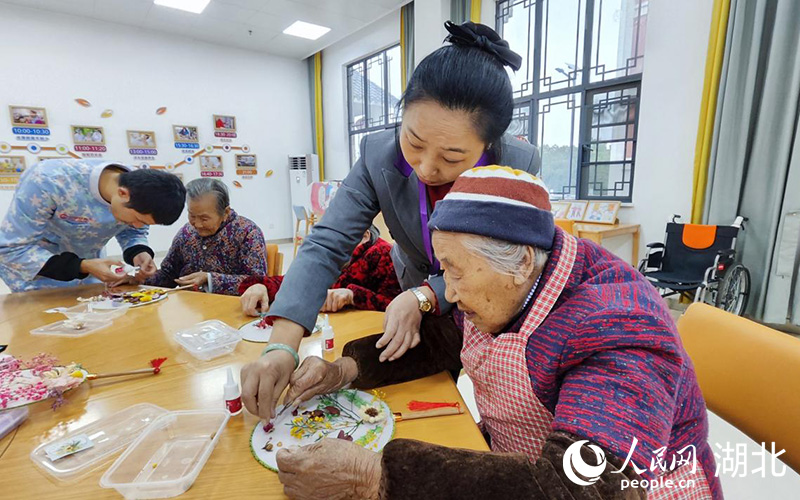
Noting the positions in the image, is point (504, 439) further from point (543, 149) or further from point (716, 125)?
point (543, 149)

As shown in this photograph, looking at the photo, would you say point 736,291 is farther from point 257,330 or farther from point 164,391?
point 164,391

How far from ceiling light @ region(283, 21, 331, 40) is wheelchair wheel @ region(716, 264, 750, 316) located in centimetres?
608

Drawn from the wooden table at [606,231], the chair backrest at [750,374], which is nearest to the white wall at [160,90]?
the wooden table at [606,231]

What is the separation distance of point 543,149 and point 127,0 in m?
5.57

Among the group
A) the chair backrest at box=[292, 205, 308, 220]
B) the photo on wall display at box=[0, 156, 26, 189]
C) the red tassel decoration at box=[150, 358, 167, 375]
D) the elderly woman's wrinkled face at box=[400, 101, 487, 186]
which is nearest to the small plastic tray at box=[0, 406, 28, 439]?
the red tassel decoration at box=[150, 358, 167, 375]

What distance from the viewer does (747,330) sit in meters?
0.97

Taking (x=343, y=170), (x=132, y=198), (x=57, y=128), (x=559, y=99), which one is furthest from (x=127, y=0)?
(x=559, y=99)

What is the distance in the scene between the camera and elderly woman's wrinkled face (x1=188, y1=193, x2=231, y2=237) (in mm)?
2238

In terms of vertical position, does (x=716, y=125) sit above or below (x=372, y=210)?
above

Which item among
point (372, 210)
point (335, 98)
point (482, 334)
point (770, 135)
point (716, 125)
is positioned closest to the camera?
point (482, 334)

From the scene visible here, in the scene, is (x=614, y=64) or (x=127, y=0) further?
(x=127, y=0)

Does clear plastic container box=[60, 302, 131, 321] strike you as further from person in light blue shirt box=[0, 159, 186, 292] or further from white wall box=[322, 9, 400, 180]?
white wall box=[322, 9, 400, 180]

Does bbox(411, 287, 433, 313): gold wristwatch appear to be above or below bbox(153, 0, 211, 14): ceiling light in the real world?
below

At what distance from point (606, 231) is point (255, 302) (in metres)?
3.05
